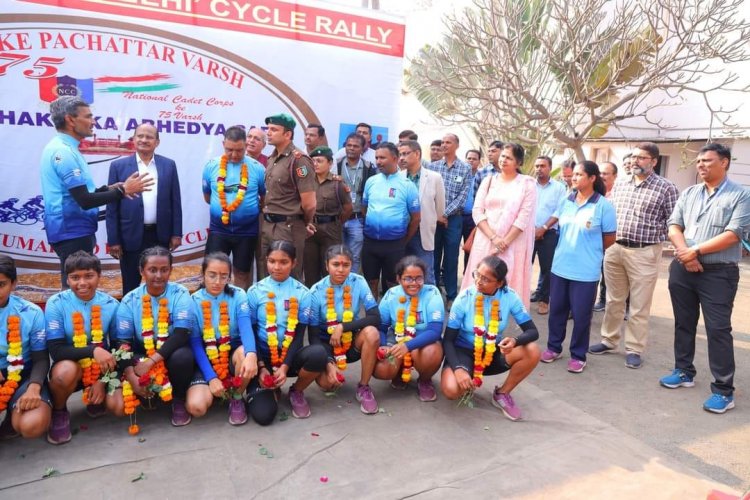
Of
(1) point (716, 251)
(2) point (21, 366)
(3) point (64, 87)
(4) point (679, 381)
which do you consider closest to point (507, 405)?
(4) point (679, 381)

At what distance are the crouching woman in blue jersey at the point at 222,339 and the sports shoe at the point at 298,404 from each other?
0.31 m

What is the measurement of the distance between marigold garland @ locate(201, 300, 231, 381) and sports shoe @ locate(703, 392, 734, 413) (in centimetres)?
339

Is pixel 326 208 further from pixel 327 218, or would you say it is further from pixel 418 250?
pixel 418 250

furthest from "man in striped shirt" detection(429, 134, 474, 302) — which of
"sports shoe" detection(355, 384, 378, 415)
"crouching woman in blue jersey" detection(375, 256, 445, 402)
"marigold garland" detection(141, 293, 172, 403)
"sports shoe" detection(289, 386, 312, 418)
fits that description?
"marigold garland" detection(141, 293, 172, 403)

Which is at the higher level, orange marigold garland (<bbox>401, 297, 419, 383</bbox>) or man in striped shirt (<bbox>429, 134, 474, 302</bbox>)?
man in striped shirt (<bbox>429, 134, 474, 302</bbox>)

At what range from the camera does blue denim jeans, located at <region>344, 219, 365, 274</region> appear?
5543 millimetres

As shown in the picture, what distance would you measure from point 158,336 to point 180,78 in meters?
2.72

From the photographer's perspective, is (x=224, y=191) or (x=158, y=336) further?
(x=224, y=191)

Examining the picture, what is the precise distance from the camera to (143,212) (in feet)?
14.0

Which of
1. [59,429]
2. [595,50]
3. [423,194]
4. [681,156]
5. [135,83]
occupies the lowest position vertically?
[59,429]

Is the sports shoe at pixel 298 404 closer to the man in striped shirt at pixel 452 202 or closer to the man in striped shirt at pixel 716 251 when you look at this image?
the man in striped shirt at pixel 716 251

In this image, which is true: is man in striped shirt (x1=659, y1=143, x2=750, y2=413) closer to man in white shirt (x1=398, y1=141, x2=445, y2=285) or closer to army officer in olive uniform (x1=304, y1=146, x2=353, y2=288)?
man in white shirt (x1=398, y1=141, x2=445, y2=285)

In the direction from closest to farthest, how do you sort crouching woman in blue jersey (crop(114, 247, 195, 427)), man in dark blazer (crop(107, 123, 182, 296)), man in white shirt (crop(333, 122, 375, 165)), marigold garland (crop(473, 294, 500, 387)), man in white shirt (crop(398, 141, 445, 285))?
crouching woman in blue jersey (crop(114, 247, 195, 427)) → marigold garland (crop(473, 294, 500, 387)) → man in dark blazer (crop(107, 123, 182, 296)) → man in white shirt (crop(398, 141, 445, 285)) → man in white shirt (crop(333, 122, 375, 165))

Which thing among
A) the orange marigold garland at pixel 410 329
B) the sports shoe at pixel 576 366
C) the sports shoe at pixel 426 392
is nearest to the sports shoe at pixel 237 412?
the orange marigold garland at pixel 410 329
